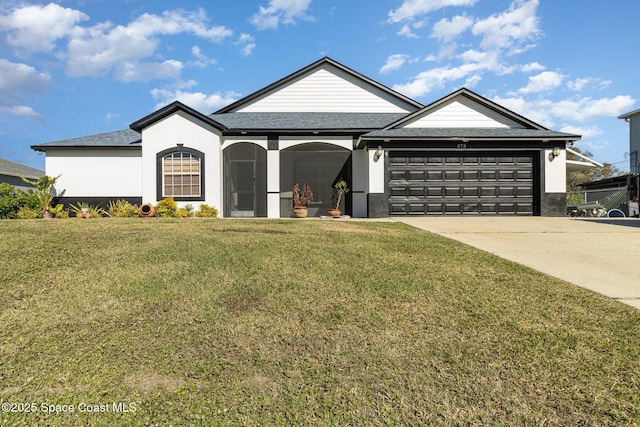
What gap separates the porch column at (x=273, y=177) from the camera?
1467 centimetres

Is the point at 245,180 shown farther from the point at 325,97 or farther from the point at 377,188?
the point at 377,188

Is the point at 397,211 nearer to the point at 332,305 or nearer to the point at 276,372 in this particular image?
the point at 332,305

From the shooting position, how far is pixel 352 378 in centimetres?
241

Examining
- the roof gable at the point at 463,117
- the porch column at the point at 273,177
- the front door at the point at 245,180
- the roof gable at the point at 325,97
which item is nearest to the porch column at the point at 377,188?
the roof gable at the point at 463,117

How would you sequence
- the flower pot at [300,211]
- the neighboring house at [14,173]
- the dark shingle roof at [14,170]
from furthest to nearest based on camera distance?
the dark shingle roof at [14,170] → the neighboring house at [14,173] → the flower pot at [300,211]

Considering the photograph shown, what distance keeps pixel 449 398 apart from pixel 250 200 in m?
14.9

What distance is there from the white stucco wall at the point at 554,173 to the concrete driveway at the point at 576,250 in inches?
146

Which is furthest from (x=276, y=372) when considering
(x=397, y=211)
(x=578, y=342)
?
(x=397, y=211)

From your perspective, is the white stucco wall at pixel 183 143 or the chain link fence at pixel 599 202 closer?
the white stucco wall at pixel 183 143

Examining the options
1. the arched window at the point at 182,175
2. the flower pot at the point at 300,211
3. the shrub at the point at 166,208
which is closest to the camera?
the shrub at the point at 166,208

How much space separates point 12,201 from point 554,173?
66.7ft

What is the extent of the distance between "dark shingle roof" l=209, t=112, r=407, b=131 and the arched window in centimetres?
207

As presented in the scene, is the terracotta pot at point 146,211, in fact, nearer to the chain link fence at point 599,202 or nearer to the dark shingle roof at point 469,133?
the dark shingle roof at point 469,133

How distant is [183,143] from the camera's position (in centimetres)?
1398
